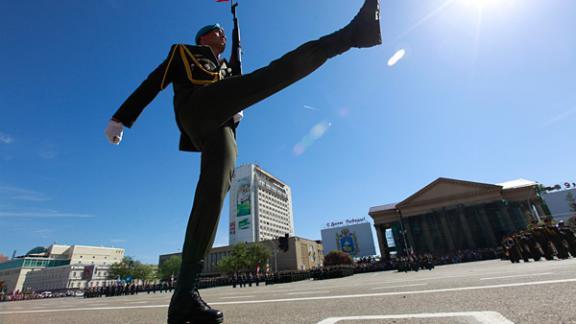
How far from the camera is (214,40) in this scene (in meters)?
2.13

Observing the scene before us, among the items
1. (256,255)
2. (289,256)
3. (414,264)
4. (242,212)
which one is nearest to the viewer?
(414,264)

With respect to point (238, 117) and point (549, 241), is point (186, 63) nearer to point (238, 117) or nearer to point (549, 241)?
point (238, 117)

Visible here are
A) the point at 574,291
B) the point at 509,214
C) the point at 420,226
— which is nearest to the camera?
the point at 574,291

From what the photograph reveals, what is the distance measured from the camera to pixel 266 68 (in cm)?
160

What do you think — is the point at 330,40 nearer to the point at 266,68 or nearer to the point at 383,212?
the point at 266,68

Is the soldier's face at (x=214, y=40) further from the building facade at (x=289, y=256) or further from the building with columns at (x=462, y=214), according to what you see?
the building facade at (x=289, y=256)

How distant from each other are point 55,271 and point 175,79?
12258 cm

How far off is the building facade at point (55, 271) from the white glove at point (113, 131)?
9611 cm

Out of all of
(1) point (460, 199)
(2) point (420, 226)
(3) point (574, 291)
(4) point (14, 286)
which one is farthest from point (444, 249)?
(4) point (14, 286)

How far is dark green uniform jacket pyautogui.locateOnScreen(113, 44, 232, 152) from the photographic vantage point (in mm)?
1732

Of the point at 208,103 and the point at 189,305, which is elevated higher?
the point at 208,103

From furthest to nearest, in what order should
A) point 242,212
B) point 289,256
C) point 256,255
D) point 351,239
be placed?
point 351,239 → point 242,212 → point 289,256 → point 256,255

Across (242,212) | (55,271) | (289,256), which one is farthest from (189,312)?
(55,271)

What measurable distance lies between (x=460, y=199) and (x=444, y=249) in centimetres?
996
